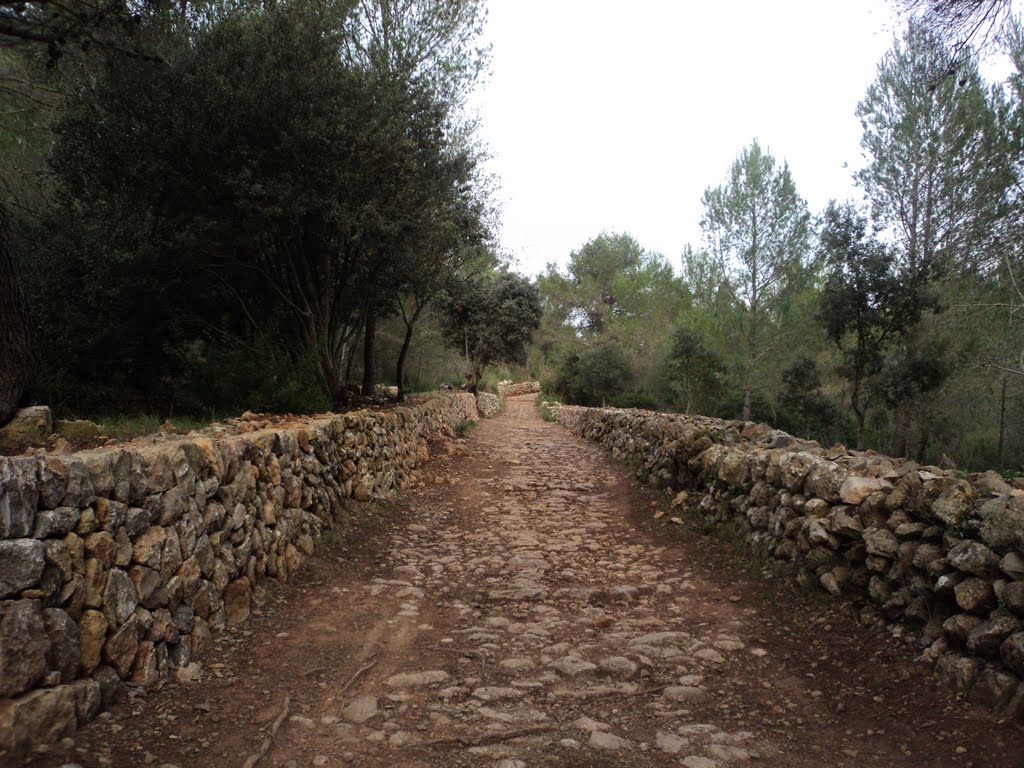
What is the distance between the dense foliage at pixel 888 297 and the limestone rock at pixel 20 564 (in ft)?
41.4

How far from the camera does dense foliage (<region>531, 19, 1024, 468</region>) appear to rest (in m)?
16.6

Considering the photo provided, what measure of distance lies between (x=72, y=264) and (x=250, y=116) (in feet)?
9.60

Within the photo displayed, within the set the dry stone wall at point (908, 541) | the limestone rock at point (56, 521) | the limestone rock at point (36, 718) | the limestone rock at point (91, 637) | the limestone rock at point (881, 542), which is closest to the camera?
the limestone rock at point (36, 718)

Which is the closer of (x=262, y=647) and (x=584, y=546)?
(x=262, y=647)

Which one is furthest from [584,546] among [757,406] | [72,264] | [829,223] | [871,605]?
[757,406]

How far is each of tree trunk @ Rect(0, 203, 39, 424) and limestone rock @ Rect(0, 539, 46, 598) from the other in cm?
263

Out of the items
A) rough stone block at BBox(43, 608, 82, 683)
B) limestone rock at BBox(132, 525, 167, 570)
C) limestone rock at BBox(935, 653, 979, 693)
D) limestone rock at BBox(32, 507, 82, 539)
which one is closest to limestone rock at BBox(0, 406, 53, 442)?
limestone rock at BBox(132, 525, 167, 570)

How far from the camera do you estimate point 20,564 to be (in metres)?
2.59

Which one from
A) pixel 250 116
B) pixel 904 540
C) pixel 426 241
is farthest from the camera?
pixel 426 241

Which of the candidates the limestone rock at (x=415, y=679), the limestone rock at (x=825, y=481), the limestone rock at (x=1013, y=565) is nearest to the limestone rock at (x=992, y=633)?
the limestone rock at (x=1013, y=565)

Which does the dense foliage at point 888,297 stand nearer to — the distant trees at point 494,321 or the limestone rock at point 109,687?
the distant trees at point 494,321

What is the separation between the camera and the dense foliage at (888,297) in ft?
54.5

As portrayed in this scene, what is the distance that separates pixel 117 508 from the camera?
3.23 m

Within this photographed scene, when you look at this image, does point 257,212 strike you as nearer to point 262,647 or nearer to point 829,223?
point 262,647
